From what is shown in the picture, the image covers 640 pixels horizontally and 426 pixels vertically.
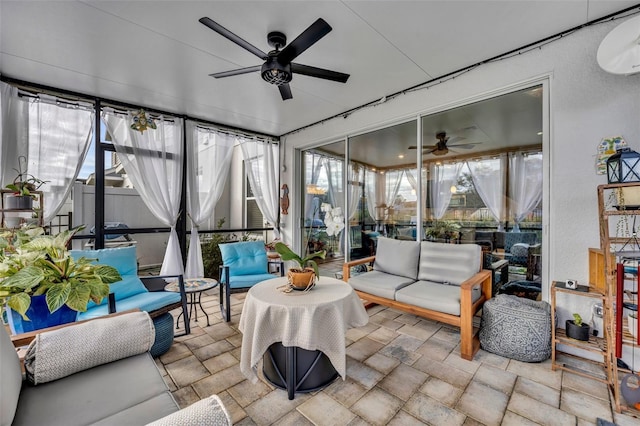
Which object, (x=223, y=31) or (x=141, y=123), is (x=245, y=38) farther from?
(x=141, y=123)

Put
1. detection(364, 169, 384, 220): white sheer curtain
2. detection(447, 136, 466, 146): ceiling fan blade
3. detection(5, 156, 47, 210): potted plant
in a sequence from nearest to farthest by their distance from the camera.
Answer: detection(5, 156, 47, 210): potted plant → detection(447, 136, 466, 146): ceiling fan blade → detection(364, 169, 384, 220): white sheer curtain

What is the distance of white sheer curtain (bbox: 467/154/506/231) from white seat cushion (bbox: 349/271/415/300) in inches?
48.2

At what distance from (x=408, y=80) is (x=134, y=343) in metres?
3.56

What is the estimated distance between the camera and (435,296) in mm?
2609

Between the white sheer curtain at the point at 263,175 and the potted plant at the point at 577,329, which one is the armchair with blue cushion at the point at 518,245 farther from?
the white sheer curtain at the point at 263,175

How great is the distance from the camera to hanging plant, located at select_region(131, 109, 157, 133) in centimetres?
370

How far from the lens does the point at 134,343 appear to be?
1491 millimetres

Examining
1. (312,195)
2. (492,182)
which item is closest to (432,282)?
(492,182)

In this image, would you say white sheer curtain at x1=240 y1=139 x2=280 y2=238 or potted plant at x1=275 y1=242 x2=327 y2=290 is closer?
potted plant at x1=275 y1=242 x2=327 y2=290

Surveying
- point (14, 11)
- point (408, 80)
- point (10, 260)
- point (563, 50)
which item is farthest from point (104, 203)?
point (563, 50)

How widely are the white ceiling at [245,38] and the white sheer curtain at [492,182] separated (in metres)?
1.12

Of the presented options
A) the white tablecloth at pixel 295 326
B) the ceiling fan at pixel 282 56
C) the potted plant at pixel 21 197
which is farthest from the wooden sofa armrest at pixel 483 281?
the potted plant at pixel 21 197

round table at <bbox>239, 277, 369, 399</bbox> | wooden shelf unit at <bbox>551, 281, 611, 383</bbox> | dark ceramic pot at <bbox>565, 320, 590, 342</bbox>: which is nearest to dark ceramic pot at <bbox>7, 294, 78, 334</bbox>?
round table at <bbox>239, 277, 369, 399</bbox>

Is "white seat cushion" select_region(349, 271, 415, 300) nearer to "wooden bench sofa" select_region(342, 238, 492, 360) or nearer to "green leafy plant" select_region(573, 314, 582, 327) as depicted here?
"wooden bench sofa" select_region(342, 238, 492, 360)
